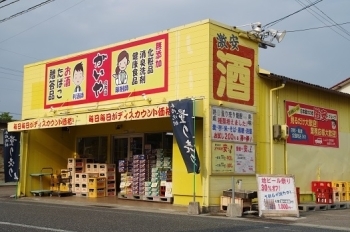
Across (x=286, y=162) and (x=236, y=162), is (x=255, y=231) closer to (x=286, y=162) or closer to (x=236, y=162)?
(x=236, y=162)

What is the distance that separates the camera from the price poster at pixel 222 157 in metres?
14.4

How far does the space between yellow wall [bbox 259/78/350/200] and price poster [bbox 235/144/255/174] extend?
0.63 metres

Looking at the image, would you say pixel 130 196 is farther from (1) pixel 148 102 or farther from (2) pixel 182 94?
(2) pixel 182 94

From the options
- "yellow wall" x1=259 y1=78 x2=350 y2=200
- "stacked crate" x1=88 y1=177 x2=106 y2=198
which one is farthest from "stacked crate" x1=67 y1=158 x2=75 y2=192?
"yellow wall" x1=259 y1=78 x2=350 y2=200

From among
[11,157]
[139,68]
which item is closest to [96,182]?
[11,157]

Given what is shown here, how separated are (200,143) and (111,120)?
3.30 meters

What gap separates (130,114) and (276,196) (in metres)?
5.30

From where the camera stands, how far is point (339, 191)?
56.1ft

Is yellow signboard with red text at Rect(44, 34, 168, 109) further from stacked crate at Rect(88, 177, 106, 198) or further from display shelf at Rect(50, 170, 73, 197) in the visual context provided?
stacked crate at Rect(88, 177, 106, 198)

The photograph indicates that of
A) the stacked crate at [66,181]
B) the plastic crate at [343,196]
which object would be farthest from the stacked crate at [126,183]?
the plastic crate at [343,196]

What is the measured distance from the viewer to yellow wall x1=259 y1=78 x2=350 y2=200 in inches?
653

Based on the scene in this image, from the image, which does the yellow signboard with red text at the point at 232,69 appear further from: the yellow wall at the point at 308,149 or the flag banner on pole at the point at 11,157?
the flag banner on pole at the point at 11,157

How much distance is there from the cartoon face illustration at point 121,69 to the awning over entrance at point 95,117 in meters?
1.47

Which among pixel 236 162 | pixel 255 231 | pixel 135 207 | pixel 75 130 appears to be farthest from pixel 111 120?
pixel 255 231
